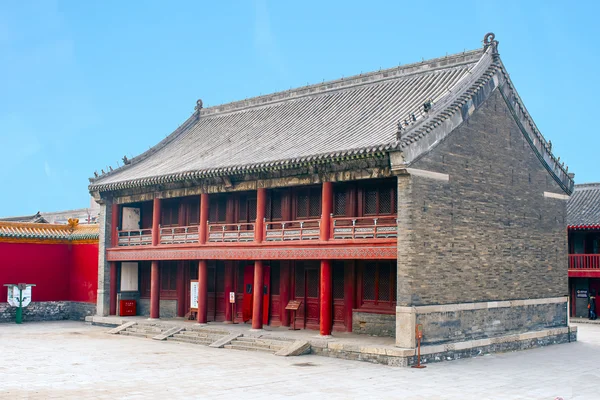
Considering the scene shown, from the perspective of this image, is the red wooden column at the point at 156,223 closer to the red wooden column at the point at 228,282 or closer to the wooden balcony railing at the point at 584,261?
the red wooden column at the point at 228,282

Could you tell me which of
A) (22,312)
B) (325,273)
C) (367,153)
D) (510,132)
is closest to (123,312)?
(22,312)

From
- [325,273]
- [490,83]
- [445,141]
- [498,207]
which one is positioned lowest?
[325,273]

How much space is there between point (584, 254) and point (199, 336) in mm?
22160

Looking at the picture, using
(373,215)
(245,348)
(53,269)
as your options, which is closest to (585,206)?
(373,215)

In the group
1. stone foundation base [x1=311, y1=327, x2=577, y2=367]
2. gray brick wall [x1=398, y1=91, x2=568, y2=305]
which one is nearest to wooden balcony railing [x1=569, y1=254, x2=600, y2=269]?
gray brick wall [x1=398, y1=91, x2=568, y2=305]

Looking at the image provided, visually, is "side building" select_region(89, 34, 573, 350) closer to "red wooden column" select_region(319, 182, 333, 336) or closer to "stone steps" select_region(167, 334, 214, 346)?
"red wooden column" select_region(319, 182, 333, 336)

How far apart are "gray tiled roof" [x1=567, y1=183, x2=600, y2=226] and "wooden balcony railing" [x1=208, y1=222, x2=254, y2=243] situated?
19766 mm

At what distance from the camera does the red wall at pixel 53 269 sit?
Result: 105 ft

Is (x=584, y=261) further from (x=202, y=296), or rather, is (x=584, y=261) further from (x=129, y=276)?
(x=129, y=276)

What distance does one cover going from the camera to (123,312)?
31031 millimetres

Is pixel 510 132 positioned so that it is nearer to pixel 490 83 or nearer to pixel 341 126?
pixel 490 83

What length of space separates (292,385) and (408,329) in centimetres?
488

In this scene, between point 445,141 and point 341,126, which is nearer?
point 445,141

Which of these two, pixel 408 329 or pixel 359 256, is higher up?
pixel 359 256
